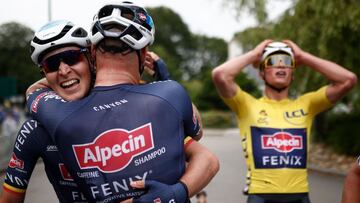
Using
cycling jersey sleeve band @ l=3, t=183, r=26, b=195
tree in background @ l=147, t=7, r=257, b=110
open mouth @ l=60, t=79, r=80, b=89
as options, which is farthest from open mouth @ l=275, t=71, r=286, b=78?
tree in background @ l=147, t=7, r=257, b=110

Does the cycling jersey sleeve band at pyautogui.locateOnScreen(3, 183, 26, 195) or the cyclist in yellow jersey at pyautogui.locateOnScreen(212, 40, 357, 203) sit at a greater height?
the cycling jersey sleeve band at pyautogui.locateOnScreen(3, 183, 26, 195)

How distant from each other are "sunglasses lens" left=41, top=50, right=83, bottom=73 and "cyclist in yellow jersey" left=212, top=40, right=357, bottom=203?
2127 millimetres

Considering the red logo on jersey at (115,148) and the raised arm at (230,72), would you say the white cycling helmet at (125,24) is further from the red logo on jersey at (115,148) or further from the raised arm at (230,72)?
the raised arm at (230,72)

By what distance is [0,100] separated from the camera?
58000 millimetres

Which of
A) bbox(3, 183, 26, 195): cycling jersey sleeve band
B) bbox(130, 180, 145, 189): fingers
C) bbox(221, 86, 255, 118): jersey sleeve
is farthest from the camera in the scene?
bbox(221, 86, 255, 118): jersey sleeve

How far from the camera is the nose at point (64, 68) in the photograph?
216 centimetres

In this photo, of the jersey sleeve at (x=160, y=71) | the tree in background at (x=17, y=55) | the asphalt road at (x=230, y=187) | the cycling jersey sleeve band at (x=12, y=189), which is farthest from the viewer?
the tree in background at (x=17, y=55)

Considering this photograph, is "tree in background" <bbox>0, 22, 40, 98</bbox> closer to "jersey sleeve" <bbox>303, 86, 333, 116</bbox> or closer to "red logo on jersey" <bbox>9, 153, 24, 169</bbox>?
"jersey sleeve" <bbox>303, 86, 333, 116</bbox>

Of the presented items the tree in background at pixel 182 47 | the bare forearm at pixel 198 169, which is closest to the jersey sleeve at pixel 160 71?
the bare forearm at pixel 198 169

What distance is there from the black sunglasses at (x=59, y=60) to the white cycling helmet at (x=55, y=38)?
0.04 m

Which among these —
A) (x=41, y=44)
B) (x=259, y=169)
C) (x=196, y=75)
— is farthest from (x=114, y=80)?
(x=196, y=75)

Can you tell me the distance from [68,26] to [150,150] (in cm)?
86

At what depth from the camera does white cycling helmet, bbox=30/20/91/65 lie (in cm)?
220

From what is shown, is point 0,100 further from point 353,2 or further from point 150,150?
point 150,150
